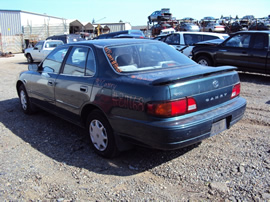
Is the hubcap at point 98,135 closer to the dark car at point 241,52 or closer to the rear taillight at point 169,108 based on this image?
the rear taillight at point 169,108

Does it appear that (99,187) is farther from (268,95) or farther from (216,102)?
(268,95)

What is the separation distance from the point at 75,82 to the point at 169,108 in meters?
1.73

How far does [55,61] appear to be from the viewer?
494 centimetres

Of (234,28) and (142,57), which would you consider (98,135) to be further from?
(234,28)

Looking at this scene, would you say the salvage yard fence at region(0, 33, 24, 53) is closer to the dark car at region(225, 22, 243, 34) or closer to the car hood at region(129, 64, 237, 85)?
the dark car at region(225, 22, 243, 34)

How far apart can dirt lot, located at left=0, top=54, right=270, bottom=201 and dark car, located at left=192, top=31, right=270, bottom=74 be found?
4543 millimetres

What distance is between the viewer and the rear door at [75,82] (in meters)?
3.91

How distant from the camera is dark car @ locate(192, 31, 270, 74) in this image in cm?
882

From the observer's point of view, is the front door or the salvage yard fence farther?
the salvage yard fence

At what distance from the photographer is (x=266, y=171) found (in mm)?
3289

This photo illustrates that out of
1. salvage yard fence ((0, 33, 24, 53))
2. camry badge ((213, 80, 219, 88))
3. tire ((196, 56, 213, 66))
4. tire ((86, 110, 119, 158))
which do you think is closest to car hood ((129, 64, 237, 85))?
camry badge ((213, 80, 219, 88))

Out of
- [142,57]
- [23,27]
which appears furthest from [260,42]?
[23,27]

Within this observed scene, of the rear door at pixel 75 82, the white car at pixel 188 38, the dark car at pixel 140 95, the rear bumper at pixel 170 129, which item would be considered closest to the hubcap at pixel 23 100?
the dark car at pixel 140 95

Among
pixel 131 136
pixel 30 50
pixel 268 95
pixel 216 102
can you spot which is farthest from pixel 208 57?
pixel 30 50
